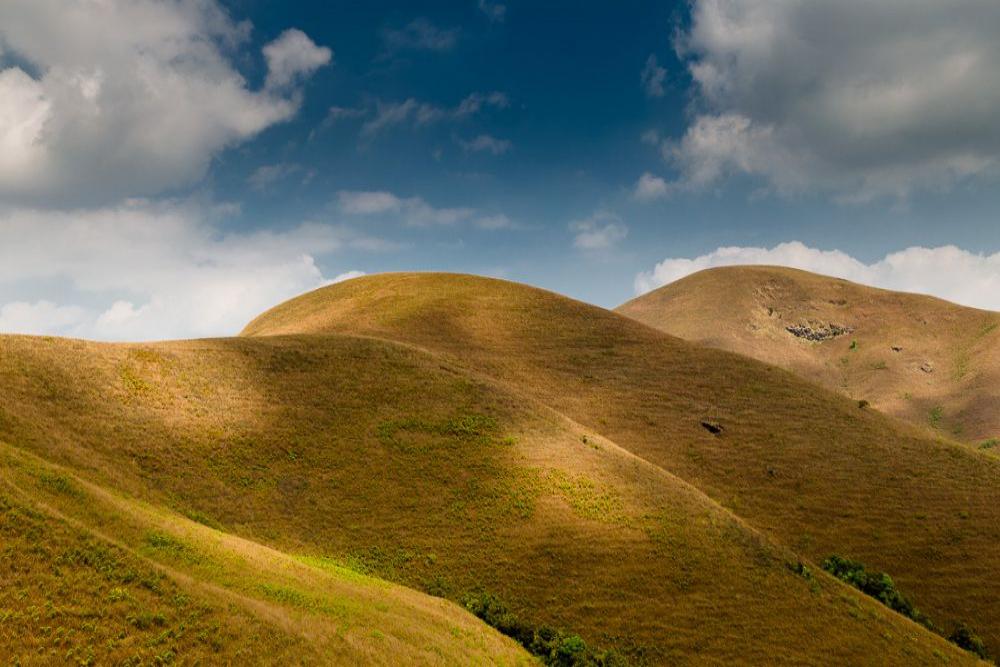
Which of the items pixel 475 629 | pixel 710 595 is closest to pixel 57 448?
pixel 475 629

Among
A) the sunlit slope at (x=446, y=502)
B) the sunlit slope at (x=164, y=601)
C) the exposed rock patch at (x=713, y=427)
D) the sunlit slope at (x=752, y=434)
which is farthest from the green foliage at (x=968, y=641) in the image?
the sunlit slope at (x=164, y=601)

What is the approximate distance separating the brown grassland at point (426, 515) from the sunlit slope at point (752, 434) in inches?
13.9

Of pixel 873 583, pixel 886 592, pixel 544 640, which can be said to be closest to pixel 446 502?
pixel 544 640

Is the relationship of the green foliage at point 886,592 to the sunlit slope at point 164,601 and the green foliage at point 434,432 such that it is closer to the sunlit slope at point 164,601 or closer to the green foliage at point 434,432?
the green foliage at point 434,432

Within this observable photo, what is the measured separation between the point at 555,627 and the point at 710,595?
1025cm

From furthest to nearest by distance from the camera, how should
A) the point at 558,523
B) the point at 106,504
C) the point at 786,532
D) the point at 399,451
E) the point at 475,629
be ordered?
the point at 786,532 < the point at 399,451 < the point at 558,523 < the point at 475,629 < the point at 106,504

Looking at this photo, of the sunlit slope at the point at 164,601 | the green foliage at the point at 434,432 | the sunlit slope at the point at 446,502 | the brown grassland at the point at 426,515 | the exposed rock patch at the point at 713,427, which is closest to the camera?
→ the sunlit slope at the point at 164,601

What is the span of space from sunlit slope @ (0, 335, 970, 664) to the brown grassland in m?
0.18

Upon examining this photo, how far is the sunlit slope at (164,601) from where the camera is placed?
17656mm

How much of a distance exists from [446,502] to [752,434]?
138ft

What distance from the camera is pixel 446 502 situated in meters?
43.0

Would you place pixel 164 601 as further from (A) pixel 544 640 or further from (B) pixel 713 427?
(B) pixel 713 427

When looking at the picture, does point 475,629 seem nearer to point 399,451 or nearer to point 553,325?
point 399,451

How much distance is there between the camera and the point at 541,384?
77562 millimetres
